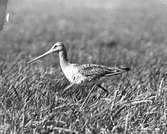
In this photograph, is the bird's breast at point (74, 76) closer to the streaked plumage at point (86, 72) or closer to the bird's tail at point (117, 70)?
the streaked plumage at point (86, 72)

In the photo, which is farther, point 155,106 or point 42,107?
point 155,106

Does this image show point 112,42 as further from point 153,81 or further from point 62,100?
point 62,100

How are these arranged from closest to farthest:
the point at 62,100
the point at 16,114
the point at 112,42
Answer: the point at 16,114 → the point at 62,100 → the point at 112,42

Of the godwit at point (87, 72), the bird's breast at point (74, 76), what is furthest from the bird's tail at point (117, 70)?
the bird's breast at point (74, 76)

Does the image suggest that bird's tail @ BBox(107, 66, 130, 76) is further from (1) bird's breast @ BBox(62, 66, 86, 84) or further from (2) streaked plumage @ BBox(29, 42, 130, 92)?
(1) bird's breast @ BBox(62, 66, 86, 84)

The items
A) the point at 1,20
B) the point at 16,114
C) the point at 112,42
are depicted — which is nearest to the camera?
the point at 16,114

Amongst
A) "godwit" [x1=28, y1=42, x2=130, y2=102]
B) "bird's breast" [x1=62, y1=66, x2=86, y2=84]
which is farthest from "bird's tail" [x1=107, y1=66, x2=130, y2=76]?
"bird's breast" [x1=62, y1=66, x2=86, y2=84]

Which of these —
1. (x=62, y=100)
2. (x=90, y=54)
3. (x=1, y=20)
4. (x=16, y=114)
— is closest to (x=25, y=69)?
(x=1, y=20)

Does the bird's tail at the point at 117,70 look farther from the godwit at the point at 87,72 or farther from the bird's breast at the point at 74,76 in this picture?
the bird's breast at the point at 74,76

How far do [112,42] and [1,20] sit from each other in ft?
32.7

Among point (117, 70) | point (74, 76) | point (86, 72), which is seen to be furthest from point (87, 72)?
point (117, 70)

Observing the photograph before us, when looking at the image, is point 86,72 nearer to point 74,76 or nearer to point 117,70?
point 74,76

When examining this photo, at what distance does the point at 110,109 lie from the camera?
5074mm

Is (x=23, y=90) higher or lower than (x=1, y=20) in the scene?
Result: lower
